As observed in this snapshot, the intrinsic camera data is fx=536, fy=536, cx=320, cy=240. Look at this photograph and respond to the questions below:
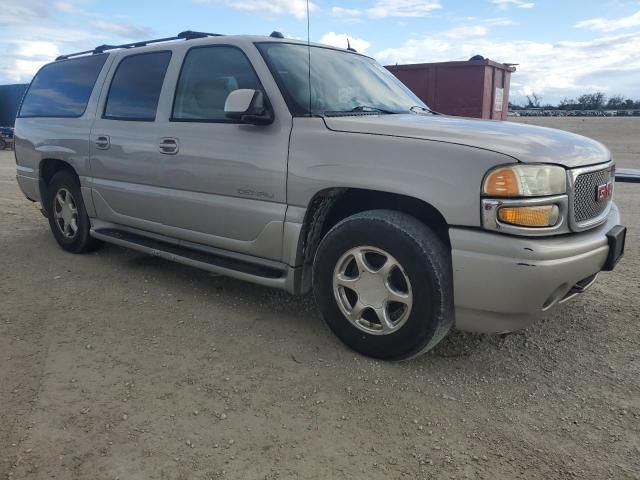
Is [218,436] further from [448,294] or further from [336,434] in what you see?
[448,294]

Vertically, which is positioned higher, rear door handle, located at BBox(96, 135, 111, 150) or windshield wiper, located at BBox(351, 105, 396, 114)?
windshield wiper, located at BBox(351, 105, 396, 114)

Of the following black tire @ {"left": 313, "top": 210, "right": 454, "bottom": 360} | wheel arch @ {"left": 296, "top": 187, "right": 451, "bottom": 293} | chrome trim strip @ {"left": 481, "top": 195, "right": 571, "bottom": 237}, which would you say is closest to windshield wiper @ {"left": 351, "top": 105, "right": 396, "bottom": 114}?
wheel arch @ {"left": 296, "top": 187, "right": 451, "bottom": 293}

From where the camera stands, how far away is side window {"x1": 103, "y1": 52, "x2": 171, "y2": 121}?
4152 mm

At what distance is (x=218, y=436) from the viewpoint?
2398 millimetres

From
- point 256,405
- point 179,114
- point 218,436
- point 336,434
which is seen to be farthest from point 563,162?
point 179,114

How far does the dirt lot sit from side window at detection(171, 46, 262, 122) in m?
1.39

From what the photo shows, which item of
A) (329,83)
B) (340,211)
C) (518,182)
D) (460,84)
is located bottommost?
(340,211)

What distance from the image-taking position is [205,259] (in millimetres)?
3834

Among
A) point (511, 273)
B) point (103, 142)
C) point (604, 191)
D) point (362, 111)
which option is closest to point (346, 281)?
point (511, 273)

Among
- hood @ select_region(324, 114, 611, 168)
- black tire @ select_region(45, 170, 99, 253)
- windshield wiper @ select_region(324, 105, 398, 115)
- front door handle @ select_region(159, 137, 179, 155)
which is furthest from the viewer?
black tire @ select_region(45, 170, 99, 253)

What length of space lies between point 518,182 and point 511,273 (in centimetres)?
43

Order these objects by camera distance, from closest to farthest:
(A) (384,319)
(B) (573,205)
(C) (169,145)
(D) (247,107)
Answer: (B) (573,205)
(A) (384,319)
(D) (247,107)
(C) (169,145)

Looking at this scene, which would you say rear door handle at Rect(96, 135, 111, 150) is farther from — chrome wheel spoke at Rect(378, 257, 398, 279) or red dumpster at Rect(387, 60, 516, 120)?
red dumpster at Rect(387, 60, 516, 120)

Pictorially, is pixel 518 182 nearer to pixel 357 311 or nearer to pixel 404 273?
pixel 404 273
